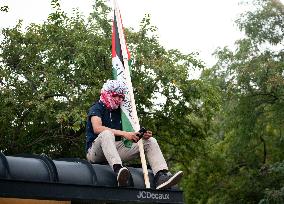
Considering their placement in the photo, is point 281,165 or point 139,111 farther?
point 281,165

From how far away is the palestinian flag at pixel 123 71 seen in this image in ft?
25.7

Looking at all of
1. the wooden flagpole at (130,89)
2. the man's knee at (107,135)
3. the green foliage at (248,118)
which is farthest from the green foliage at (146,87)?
the man's knee at (107,135)

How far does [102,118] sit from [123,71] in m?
1.22

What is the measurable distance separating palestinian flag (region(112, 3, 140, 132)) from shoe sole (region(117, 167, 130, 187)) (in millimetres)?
1028

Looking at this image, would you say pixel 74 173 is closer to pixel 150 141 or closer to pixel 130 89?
pixel 150 141

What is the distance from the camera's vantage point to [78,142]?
1745 centimetres

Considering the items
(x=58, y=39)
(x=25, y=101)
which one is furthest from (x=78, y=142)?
(x=58, y=39)

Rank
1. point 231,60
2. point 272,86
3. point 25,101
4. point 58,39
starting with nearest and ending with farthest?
point 25,101
point 58,39
point 272,86
point 231,60

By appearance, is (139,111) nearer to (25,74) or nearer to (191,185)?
(25,74)

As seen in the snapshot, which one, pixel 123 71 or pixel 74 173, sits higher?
pixel 123 71

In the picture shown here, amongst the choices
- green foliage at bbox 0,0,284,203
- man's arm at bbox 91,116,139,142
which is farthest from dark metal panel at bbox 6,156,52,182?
green foliage at bbox 0,0,284,203

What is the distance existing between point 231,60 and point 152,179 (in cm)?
1487

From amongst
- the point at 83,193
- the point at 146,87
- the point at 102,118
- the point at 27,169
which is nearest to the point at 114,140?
the point at 102,118

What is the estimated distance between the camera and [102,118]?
7664 mm
